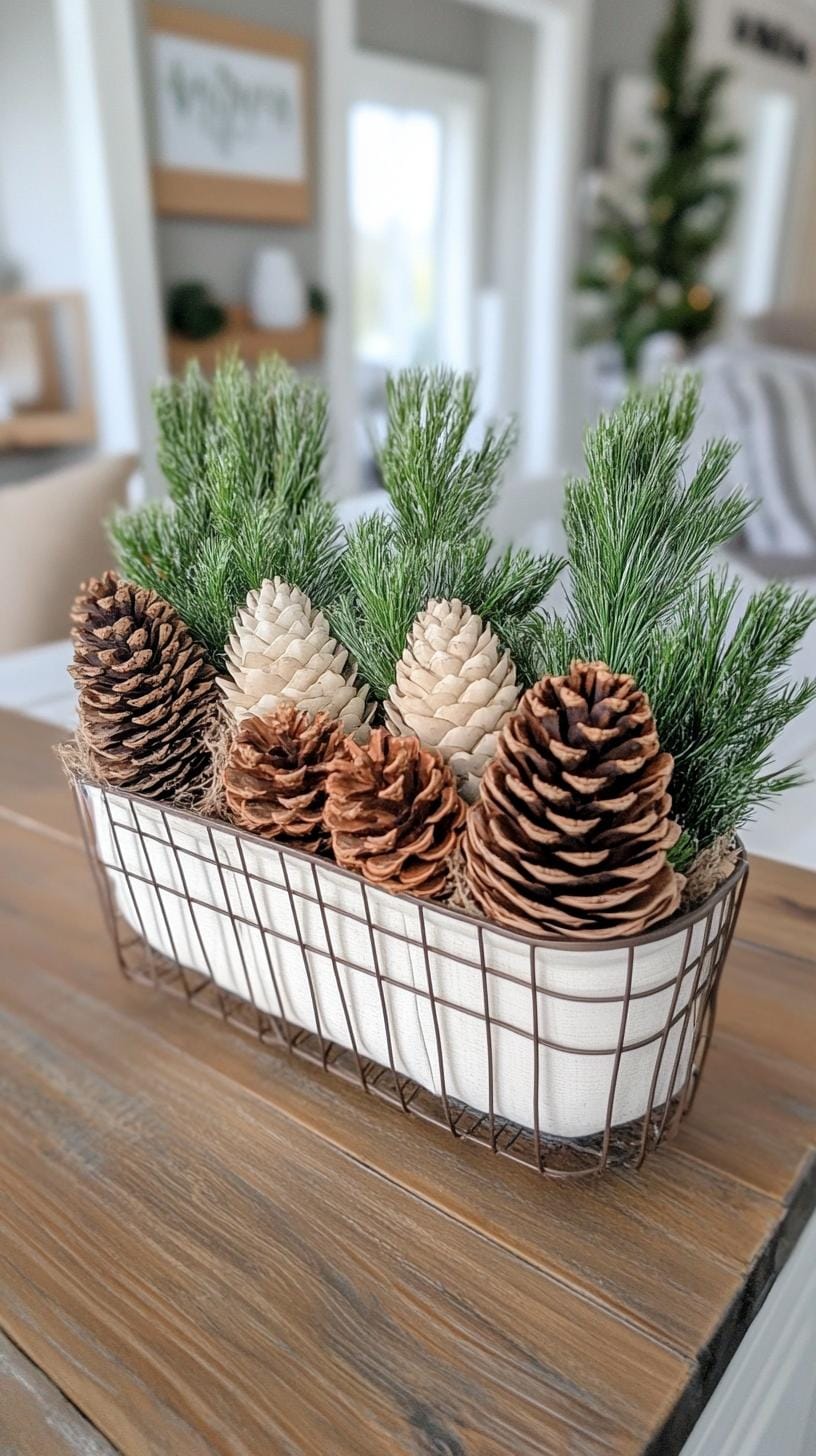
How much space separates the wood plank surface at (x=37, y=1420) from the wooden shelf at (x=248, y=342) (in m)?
2.91

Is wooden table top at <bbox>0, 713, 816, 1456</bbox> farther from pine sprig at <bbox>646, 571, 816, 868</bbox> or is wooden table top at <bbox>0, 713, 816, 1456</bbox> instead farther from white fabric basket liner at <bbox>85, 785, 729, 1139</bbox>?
pine sprig at <bbox>646, 571, 816, 868</bbox>

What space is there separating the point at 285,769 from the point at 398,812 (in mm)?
56

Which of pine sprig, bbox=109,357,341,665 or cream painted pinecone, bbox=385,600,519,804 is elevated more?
pine sprig, bbox=109,357,341,665

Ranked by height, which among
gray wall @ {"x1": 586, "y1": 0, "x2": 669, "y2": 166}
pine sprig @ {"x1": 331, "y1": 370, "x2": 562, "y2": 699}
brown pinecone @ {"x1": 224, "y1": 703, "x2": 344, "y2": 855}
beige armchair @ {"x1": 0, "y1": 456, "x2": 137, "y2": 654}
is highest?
gray wall @ {"x1": 586, "y1": 0, "x2": 669, "y2": 166}

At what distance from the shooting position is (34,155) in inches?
107

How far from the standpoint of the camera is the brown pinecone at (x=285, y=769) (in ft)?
1.24

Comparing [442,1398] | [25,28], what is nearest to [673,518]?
[442,1398]

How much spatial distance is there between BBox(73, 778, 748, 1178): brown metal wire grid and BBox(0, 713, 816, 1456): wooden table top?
0.05ft

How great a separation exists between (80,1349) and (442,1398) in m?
0.13

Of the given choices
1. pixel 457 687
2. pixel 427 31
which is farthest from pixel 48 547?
pixel 427 31

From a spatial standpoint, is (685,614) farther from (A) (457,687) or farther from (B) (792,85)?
(B) (792,85)

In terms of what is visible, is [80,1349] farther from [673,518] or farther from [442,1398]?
[673,518]

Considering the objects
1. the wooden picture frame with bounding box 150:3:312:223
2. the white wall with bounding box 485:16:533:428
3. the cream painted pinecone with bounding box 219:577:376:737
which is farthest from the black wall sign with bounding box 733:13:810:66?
the cream painted pinecone with bounding box 219:577:376:737

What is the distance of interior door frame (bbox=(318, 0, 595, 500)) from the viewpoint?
3.18m
